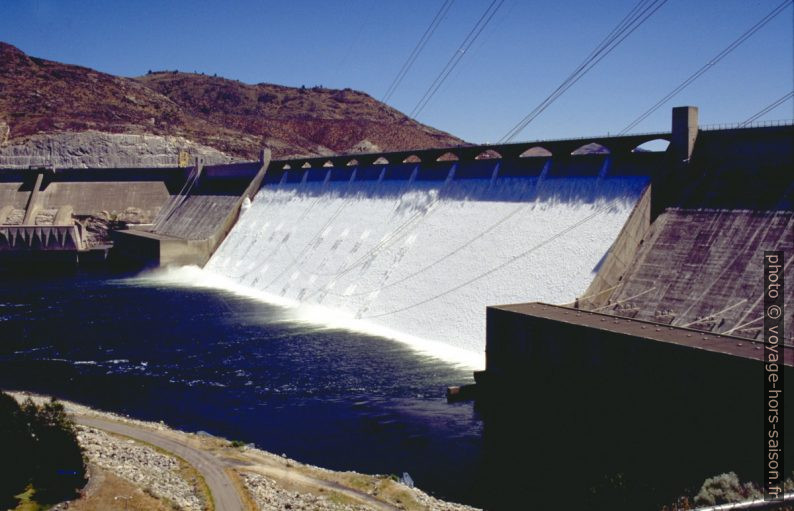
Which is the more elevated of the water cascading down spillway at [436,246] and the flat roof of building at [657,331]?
the water cascading down spillway at [436,246]

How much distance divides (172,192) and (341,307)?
44404mm

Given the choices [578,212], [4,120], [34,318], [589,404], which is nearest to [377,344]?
[578,212]

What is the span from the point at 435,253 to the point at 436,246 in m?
0.64

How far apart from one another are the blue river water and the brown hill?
2552 inches

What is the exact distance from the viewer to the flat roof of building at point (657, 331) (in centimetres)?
1781

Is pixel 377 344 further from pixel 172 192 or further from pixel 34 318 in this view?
pixel 172 192

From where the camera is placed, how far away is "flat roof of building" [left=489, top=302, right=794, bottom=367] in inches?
701

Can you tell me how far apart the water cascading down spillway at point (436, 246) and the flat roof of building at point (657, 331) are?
163 inches

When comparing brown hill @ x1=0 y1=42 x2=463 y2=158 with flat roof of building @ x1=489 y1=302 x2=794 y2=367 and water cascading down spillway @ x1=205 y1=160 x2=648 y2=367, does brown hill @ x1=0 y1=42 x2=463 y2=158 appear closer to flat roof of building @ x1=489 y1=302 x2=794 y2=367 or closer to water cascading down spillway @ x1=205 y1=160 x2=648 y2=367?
water cascading down spillway @ x1=205 y1=160 x2=648 y2=367

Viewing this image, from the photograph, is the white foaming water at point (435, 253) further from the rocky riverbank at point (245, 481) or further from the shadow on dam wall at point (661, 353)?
the rocky riverbank at point (245, 481)

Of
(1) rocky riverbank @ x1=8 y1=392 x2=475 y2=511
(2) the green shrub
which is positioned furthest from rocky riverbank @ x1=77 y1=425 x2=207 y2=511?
(2) the green shrub

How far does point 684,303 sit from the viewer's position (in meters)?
24.0

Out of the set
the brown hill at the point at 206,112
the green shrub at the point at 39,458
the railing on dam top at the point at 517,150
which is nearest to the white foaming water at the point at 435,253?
the railing on dam top at the point at 517,150

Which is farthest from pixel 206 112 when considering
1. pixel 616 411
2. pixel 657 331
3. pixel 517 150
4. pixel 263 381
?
pixel 616 411
